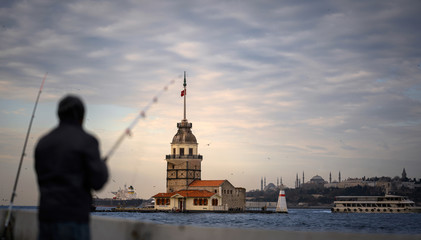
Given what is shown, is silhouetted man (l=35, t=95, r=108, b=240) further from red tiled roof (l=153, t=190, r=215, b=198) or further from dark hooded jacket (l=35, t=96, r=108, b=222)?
red tiled roof (l=153, t=190, r=215, b=198)

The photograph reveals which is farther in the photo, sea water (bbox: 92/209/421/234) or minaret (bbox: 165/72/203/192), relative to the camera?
minaret (bbox: 165/72/203/192)

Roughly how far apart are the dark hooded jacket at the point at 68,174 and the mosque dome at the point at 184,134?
92482mm

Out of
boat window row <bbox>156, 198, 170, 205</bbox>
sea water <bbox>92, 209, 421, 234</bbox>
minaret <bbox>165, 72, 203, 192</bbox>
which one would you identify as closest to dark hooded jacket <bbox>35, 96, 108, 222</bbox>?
sea water <bbox>92, 209, 421, 234</bbox>

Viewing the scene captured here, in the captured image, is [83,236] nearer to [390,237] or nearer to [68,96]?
[68,96]

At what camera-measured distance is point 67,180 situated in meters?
4.54

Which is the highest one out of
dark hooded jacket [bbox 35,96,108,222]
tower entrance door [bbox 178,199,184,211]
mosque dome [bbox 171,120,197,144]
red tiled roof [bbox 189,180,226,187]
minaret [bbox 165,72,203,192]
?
mosque dome [bbox 171,120,197,144]

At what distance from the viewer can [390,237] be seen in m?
5.53

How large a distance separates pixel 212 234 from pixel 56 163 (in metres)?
2.47

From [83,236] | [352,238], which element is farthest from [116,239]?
[352,238]

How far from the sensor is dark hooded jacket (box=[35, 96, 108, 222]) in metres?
4.52

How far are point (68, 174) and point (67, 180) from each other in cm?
5

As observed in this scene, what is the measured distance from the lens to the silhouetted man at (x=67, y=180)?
14.8ft

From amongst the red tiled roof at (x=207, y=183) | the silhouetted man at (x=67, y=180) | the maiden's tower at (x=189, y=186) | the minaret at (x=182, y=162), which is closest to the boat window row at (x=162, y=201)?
the maiden's tower at (x=189, y=186)

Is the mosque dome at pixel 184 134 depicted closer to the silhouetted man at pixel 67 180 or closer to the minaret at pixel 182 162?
the minaret at pixel 182 162
